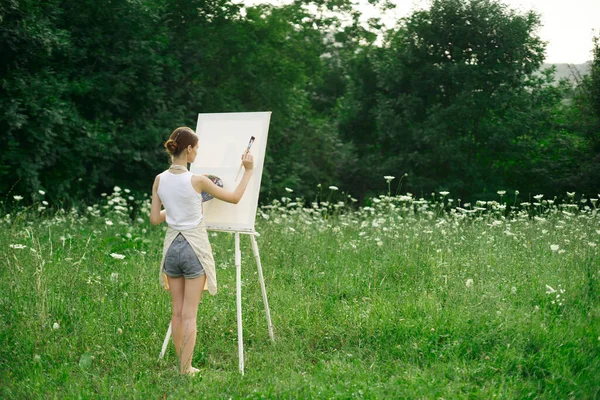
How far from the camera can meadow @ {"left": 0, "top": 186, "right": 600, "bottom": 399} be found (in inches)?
178

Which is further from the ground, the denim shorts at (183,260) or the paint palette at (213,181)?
the paint palette at (213,181)

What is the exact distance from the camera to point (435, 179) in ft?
71.0

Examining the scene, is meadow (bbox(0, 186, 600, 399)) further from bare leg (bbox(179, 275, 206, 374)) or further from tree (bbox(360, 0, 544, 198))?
tree (bbox(360, 0, 544, 198))

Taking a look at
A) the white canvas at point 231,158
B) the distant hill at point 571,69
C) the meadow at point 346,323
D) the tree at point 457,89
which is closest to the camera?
the meadow at point 346,323

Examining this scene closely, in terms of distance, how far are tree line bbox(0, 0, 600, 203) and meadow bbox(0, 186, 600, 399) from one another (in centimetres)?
762

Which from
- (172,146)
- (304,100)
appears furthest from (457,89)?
(172,146)

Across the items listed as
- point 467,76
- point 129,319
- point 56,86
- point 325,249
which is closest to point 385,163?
point 467,76

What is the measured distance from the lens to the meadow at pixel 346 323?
4.52 m

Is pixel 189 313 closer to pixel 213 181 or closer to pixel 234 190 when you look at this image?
pixel 234 190

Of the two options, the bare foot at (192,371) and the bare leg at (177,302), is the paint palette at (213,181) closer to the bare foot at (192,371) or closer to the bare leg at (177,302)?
the bare leg at (177,302)

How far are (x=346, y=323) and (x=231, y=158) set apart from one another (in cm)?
192

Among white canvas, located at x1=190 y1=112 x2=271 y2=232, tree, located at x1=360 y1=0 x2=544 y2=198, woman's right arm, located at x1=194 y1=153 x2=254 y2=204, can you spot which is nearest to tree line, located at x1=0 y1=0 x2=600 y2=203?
tree, located at x1=360 y1=0 x2=544 y2=198

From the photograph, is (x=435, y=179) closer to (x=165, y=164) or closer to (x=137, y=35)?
(x=165, y=164)

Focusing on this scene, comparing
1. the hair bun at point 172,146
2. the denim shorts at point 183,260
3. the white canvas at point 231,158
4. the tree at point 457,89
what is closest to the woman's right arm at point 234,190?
the white canvas at point 231,158
